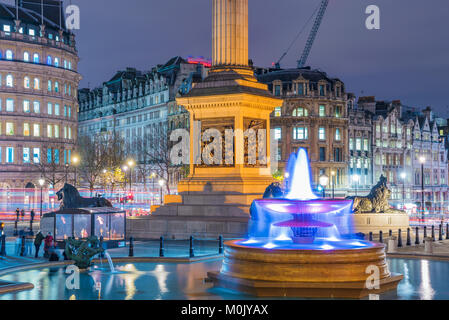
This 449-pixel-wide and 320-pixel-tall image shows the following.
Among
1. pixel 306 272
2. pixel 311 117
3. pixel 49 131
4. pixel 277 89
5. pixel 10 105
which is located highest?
pixel 277 89

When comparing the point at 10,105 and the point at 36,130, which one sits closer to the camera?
the point at 10,105

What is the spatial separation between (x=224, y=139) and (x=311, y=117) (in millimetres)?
61008

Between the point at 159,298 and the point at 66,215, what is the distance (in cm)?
1415

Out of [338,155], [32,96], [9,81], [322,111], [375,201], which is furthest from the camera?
[338,155]

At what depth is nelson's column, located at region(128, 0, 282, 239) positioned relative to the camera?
109 ft

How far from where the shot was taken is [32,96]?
94.3m

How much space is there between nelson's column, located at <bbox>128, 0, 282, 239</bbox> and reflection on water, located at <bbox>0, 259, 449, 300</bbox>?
1080cm

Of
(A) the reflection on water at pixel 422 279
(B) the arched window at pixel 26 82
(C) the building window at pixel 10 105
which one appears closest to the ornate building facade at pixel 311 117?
(B) the arched window at pixel 26 82

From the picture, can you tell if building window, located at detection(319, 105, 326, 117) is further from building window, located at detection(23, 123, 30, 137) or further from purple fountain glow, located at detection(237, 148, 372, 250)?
purple fountain glow, located at detection(237, 148, 372, 250)

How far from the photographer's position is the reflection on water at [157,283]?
1591 centimetres

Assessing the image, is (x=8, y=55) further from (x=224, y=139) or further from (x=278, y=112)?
(x=224, y=139)

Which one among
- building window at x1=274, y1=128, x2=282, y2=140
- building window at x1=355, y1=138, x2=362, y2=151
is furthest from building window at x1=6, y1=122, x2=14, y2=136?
building window at x1=355, y1=138, x2=362, y2=151

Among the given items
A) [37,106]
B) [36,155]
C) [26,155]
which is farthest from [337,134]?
[26,155]
